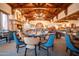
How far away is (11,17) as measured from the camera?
12.6m

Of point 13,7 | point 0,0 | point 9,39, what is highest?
point 13,7

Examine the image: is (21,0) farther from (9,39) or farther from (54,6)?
(54,6)

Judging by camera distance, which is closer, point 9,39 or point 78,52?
point 78,52

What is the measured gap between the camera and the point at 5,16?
12367 millimetres

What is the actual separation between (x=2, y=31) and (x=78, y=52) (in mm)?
7719

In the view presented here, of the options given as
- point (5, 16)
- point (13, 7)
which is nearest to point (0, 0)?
point (5, 16)

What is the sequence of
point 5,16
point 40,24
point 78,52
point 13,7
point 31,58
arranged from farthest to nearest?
point 40,24 < point 13,7 < point 5,16 < point 78,52 < point 31,58

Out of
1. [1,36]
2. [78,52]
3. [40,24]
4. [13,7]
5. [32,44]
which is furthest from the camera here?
[40,24]

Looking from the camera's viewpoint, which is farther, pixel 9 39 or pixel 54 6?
pixel 54 6

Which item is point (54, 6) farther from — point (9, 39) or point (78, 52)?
point (78, 52)

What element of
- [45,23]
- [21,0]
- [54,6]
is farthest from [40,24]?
[21,0]

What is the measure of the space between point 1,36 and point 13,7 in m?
3.47

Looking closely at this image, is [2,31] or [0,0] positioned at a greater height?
[0,0]

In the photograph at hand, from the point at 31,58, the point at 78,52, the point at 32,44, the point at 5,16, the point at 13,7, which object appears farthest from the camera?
the point at 13,7
